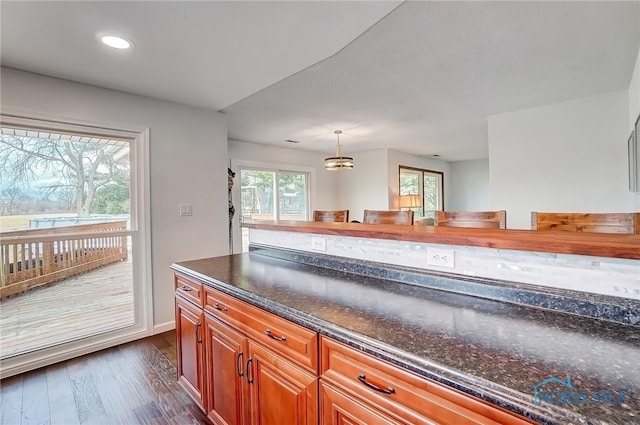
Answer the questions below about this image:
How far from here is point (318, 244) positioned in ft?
6.11

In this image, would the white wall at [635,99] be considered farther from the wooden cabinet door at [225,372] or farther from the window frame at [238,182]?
the window frame at [238,182]

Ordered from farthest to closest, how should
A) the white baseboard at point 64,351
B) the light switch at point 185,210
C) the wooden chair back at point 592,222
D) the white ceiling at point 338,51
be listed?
the light switch at point 185,210, the white baseboard at point 64,351, the white ceiling at point 338,51, the wooden chair back at point 592,222

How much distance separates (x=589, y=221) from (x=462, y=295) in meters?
1.13

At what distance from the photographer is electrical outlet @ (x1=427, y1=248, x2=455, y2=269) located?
1278 mm

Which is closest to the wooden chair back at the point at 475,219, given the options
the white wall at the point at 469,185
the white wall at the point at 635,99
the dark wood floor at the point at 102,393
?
the white wall at the point at 635,99

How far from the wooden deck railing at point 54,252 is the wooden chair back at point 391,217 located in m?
2.37

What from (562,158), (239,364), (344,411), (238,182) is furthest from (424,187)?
(344,411)

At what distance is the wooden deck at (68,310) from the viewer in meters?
2.46

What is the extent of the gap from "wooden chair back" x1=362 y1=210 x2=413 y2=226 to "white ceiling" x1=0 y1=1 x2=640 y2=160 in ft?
3.99

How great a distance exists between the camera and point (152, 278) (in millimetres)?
3043

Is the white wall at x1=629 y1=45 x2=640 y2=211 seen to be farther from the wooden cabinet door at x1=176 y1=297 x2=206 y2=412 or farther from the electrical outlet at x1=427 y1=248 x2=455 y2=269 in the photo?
the wooden cabinet door at x1=176 y1=297 x2=206 y2=412

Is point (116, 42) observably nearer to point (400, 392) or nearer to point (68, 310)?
point (68, 310)

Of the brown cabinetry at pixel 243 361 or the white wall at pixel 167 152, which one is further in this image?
the white wall at pixel 167 152

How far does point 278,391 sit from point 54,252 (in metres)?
2.63
